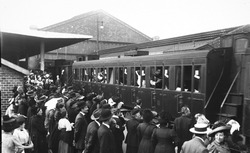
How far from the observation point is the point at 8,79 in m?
9.37

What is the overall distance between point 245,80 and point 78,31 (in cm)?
3002

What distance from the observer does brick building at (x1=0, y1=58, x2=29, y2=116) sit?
9.27m

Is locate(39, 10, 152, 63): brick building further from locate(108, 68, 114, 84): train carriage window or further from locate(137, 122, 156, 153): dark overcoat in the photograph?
locate(137, 122, 156, 153): dark overcoat

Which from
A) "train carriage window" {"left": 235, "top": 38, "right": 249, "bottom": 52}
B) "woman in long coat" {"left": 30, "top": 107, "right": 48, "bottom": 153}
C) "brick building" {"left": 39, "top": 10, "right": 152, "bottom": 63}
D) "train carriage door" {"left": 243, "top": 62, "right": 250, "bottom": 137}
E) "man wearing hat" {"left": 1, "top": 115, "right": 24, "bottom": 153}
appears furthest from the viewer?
"brick building" {"left": 39, "top": 10, "right": 152, "bottom": 63}

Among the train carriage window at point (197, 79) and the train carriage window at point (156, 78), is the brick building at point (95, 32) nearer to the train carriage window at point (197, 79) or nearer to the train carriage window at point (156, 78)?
the train carriage window at point (156, 78)

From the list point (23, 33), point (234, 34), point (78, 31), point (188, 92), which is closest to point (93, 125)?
point (188, 92)

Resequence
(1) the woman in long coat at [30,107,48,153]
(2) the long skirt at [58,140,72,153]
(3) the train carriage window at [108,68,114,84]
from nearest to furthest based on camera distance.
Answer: (1) the woman in long coat at [30,107,48,153] < (2) the long skirt at [58,140,72,153] < (3) the train carriage window at [108,68,114,84]

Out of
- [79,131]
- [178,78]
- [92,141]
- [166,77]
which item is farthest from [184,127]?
[166,77]

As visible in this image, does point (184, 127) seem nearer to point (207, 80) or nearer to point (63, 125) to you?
point (207, 80)

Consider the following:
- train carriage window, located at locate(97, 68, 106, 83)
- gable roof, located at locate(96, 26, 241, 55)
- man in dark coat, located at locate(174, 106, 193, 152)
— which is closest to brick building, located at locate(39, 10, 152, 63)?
gable roof, located at locate(96, 26, 241, 55)

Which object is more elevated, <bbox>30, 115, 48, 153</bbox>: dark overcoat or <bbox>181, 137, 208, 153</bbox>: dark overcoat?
<bbox>181, 137, 208, 153</bbox>: dark overcoat

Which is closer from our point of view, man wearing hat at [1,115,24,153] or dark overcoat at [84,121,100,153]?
man wearing hat at [1,115,24,153]

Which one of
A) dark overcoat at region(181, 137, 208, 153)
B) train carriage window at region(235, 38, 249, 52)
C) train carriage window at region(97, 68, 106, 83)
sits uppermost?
train carriage window at region(235, 38, 249, 52)

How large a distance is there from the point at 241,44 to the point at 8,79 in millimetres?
8245
